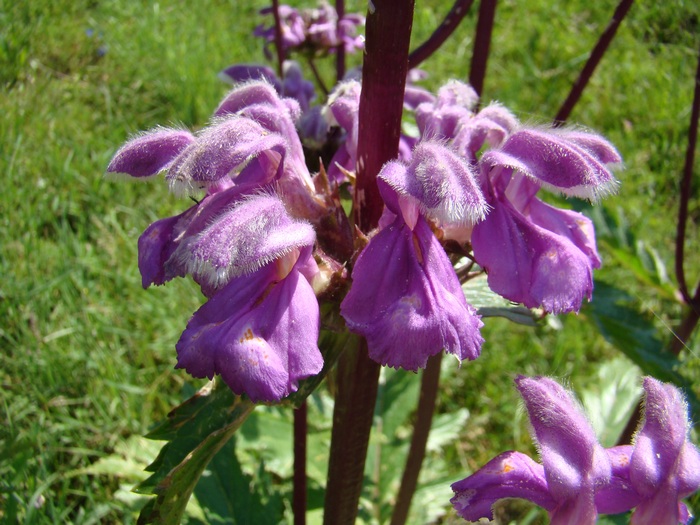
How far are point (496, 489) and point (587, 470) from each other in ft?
0.39

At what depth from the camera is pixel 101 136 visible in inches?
131

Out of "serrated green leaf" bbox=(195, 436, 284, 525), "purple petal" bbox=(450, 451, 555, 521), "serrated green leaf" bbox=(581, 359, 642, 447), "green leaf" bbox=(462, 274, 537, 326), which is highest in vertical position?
"green leaf" bbox=(462, 274, 537, 326)

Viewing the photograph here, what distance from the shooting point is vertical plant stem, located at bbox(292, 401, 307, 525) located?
1563 mm

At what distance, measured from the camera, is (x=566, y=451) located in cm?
92

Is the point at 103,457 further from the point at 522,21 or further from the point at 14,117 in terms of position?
the point at 522,21

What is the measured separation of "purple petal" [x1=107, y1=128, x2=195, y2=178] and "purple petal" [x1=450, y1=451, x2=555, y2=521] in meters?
0.63

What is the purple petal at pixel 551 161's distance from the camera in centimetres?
101

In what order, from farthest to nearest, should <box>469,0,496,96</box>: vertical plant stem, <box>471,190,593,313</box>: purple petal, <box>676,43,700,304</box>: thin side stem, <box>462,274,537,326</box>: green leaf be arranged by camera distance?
<box>676,43,700,304</box>: thin side stem, <box>469,0,496,96</box>: vertical plant stem, <box>462,274,537,326</box>: green leaf, <box>471,190,593,313</box>: purple petal

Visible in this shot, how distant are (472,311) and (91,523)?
135cm

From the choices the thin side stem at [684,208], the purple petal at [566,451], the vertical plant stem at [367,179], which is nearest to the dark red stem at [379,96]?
the vertical plant stem at [367,179]

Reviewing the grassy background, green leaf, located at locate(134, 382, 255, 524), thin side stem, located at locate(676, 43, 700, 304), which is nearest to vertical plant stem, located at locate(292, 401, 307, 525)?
green leaf, located at locate(134, 382, 255, 524)

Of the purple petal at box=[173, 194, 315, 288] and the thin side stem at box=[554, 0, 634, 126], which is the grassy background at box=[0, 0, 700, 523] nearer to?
the thin side stem at box=[554, 0, 634, 126]

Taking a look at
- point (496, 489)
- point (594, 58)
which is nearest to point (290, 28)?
point (594, 58)

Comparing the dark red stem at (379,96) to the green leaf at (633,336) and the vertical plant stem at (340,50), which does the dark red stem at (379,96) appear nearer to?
the green leaf at (633,336)
